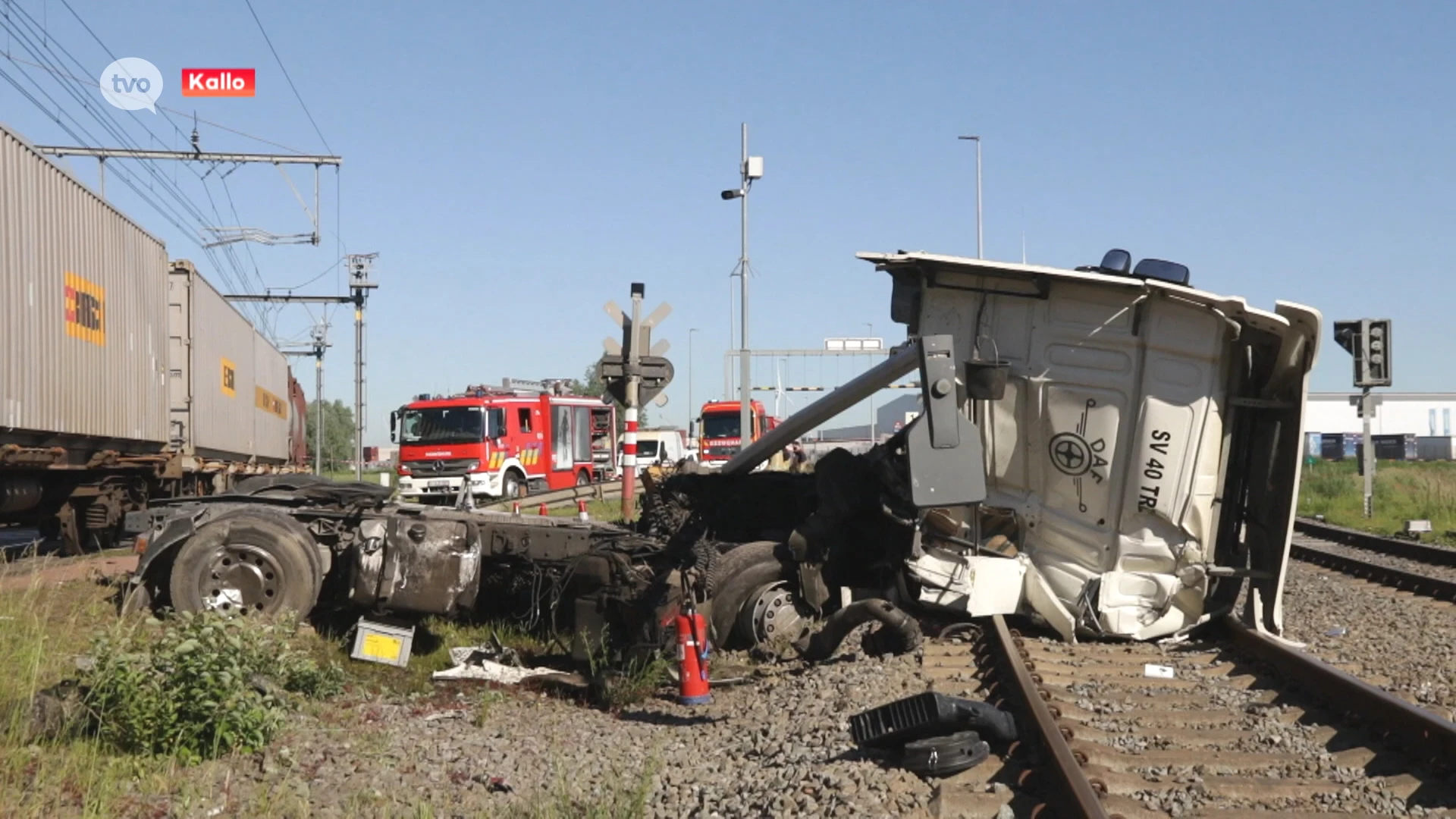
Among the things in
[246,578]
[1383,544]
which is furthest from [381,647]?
[1383,544]

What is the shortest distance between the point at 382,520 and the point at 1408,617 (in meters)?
8.30

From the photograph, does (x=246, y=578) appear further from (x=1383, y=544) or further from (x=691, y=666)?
(x=1383, y=544)

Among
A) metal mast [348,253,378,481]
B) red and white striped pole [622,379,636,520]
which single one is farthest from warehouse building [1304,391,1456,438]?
red and white striped pole [622,379,636,520]

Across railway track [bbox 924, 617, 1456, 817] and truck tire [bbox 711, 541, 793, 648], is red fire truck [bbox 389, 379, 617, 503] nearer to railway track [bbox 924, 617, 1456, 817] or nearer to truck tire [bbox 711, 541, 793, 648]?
truck tire [bbox 711, 541, 793, 648]

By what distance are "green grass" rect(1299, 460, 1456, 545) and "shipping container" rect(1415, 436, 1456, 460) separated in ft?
172

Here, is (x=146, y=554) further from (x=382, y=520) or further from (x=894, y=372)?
(x=894, y=372)

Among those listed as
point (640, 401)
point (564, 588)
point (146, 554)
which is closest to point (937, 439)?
point (564, 588)

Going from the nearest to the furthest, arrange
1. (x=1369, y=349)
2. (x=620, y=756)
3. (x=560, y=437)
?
(x=620, y=756) → (x=1369, y=349) → (x=560, y=437)

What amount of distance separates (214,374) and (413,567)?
15957mm

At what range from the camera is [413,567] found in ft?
29.8

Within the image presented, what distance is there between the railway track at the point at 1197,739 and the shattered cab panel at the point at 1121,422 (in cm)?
88

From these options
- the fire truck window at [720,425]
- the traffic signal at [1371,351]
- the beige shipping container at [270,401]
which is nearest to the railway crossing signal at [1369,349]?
the traffic signal at [1371,351]

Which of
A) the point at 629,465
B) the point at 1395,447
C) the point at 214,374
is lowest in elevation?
the point at 1395,447

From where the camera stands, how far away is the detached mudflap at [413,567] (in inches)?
355
